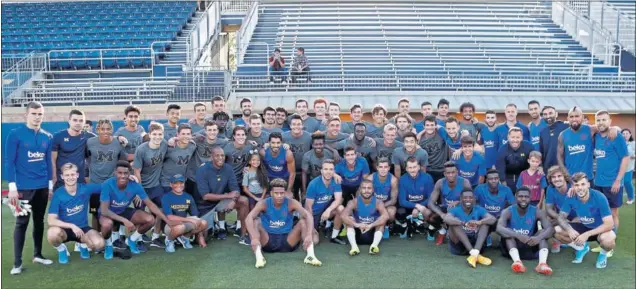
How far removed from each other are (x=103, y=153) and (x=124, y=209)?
609 millimetres

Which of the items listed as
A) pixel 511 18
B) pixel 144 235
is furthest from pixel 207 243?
pixel 511 18

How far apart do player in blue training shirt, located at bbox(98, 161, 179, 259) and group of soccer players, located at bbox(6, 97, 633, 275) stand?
0.5 inches

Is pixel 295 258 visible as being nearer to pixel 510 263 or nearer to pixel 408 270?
pixel 408 270

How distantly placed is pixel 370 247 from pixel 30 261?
3.28 metres

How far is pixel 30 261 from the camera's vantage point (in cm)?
593

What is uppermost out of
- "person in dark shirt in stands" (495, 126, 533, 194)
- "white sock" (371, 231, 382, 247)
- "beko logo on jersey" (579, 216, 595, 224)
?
"person in dark shirt in stands" (495, 126, 533, 194)

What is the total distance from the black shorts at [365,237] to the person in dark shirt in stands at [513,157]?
156 centimetres

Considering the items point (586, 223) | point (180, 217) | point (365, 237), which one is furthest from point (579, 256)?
point (180, 217)

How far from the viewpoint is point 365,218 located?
6344mm

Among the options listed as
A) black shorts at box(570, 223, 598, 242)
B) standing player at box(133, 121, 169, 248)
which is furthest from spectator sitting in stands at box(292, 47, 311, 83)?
black shorts at box(570, 223, 598, 242)

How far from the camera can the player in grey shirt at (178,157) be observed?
6.48 meters

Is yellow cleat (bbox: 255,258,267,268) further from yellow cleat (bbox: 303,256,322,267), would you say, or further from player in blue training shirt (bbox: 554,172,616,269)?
player in blue training shirt (bbox: 554,172,616,269)

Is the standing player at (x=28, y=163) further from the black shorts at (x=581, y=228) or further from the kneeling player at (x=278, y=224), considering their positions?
the black shorts at (x=581, y=228)

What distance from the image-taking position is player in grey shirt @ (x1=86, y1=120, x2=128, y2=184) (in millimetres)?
6223
